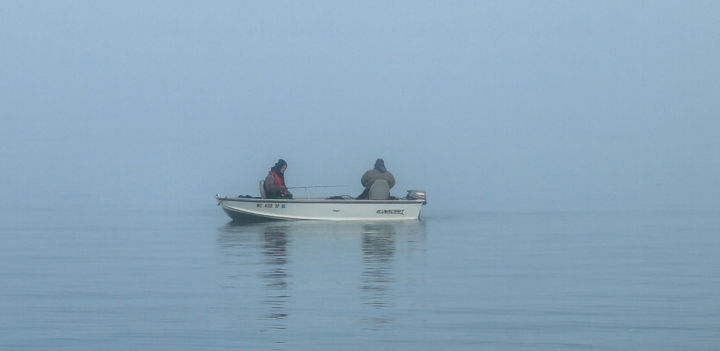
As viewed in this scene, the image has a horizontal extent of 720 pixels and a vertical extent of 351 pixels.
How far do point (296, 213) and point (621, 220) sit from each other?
1675 cm

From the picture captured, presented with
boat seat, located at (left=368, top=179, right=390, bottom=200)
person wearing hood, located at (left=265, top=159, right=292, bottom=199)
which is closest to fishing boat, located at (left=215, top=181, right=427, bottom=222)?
boat seat, located at (left=368, top=179, right=390, bottom=200)

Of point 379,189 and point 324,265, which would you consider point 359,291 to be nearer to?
point 324,265

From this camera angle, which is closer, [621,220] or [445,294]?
[445,294]

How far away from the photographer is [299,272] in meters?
25.6

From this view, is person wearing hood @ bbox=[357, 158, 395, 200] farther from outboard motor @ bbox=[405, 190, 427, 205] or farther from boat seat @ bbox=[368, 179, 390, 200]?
outboard motor @ bbox=[405, 190, 427, 205]

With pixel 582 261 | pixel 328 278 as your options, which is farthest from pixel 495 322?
pixel 582 261

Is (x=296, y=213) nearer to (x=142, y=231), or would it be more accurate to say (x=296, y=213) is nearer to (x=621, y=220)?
→ (x=142, y=231)

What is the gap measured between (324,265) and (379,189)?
55.7 feet

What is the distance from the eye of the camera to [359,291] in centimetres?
2183

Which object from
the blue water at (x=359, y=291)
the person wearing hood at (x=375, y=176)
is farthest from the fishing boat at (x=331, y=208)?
the blue water at (x=359, y=291)

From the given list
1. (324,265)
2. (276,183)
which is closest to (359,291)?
(324,265)

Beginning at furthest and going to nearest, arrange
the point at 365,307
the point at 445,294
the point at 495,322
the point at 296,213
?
the point at 296,213 < the point at 445,294 < the point at 365,307 < the point at 495,322

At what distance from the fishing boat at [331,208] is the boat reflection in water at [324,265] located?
327mm

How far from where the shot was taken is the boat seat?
4444cm
